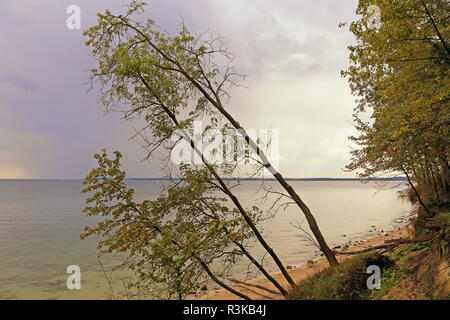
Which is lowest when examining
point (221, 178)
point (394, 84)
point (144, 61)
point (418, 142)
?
point (221, 178)

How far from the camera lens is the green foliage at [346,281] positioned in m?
8.67

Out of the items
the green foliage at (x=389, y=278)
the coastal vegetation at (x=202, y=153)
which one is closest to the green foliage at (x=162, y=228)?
the coastal vegetation at (x=202, y=153)

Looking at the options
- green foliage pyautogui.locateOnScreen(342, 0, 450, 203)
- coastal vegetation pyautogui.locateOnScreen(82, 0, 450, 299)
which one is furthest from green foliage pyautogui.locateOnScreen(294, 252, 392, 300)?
green foliage pyautogui.locateOnScreen(342, 0, 450, 203)

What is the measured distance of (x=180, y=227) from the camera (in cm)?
915

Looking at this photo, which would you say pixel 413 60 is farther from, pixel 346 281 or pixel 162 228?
pixel 162 228

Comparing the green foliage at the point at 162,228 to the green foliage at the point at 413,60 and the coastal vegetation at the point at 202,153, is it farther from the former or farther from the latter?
the green foliage at the point at 413,60

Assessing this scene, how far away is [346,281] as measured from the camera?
29.0 ft

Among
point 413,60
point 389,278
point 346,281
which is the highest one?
point 413,60

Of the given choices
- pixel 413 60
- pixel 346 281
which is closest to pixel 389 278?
pixel 346 281
